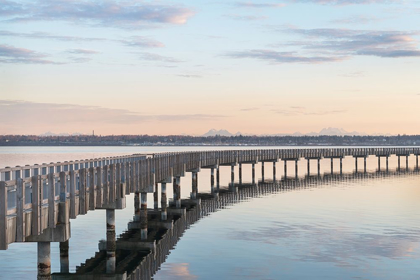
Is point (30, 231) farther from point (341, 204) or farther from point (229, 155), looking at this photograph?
point (229, 155)

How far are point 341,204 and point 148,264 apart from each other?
1254 inches

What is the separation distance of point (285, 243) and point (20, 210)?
22.0m

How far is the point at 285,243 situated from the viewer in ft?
123

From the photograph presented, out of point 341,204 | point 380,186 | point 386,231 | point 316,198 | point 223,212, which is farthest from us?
point 380,186

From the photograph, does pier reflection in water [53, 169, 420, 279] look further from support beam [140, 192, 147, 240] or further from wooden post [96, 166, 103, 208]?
wooden post [96, 166, 103, 208]

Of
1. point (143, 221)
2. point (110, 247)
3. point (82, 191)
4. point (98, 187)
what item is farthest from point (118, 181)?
point (143, 221)

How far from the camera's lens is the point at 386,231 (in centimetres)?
4272

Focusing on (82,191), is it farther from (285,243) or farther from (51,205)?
(285,243)

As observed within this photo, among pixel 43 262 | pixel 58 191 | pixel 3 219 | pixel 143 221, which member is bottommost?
pixel 143 221

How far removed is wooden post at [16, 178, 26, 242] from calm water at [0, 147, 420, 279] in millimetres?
11632

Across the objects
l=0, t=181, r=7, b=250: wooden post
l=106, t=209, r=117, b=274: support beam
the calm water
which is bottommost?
the calm water

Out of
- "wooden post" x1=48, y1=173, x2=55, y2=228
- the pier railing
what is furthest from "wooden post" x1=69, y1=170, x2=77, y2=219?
"wooden post" x1=48, y1=173, x2=55, y2=228

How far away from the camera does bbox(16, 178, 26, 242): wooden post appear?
1847 cm

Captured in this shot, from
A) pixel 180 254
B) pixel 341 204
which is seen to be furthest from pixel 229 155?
pixel 180 254
